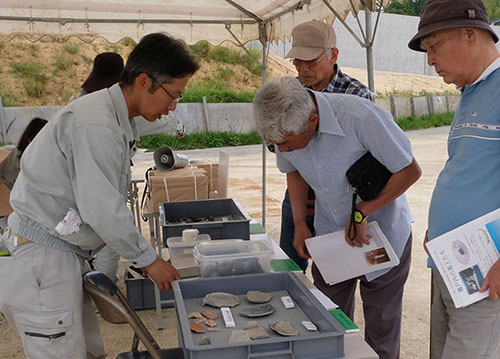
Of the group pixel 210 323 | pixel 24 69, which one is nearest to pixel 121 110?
pixel 210 323

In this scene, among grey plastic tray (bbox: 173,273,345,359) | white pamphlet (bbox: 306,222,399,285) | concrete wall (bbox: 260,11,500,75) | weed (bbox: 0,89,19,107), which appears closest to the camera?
grey plastic tray (bbox: 173,273,345,359)

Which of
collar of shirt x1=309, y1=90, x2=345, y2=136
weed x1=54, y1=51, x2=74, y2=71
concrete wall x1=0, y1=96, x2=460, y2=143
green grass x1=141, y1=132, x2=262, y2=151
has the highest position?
weed x1=54, y1=51, x2=74, y2=71

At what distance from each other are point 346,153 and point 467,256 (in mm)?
575

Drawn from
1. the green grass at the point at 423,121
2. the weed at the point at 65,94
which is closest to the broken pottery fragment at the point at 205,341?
the weed at the point at 65,94

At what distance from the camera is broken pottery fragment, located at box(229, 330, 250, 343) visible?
118 centimetres

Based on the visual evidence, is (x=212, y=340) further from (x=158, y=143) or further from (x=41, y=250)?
(x=158, y=143)

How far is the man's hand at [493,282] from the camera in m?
1.30

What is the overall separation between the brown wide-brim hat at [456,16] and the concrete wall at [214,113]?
789cm

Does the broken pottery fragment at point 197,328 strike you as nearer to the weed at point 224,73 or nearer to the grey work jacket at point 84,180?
the grey work jacket at point 84,180

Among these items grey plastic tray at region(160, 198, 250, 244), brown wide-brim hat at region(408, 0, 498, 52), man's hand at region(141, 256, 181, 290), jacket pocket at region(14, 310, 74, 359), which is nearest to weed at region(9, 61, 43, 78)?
grey plastic tray at region(160, 198, 250, 244)

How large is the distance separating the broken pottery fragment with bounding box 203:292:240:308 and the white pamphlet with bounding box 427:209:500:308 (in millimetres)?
606

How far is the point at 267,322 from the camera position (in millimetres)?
1360

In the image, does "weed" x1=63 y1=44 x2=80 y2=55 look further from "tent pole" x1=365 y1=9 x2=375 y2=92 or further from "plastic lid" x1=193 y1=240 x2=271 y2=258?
"plastic lid" x1=193 y1=240 x2=271 y2=258

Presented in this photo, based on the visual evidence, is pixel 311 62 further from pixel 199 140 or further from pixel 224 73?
pixel 224 73
